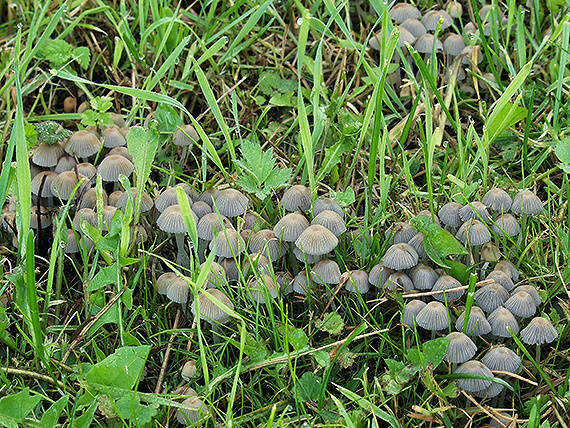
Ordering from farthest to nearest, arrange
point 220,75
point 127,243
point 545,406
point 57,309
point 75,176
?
1. point 220,75
2. point 75,176
3. point 57,309
4. point 127,243
5. point 545,406

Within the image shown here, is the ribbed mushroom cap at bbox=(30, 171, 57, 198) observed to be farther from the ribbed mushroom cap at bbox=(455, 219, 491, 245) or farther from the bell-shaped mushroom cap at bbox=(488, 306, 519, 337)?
the bell-shaped mushroom cap at bbox=(488, 306, 519, 337)

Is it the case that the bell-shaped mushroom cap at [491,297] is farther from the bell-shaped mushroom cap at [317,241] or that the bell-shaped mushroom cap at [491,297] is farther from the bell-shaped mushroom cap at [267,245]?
the bell-shaped mushroom cap at [267,245]

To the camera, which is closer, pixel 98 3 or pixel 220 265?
pixel 220 265

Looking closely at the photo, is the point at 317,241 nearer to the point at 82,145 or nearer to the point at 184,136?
the point at 184,136

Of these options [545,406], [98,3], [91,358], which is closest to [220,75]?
[98,3]

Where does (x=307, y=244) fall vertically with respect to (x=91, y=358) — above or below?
above

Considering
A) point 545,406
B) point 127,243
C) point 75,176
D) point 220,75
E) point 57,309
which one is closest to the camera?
point 545,406

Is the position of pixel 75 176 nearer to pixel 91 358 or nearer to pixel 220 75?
pixel 91 358

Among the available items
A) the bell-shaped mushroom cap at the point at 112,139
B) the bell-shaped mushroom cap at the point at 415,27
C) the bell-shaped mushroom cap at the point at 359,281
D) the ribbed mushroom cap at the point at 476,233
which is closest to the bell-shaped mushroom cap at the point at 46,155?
the bell-shaped mushroom cap at the point at 112,139

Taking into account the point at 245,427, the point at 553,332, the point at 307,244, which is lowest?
the point at 245,427
